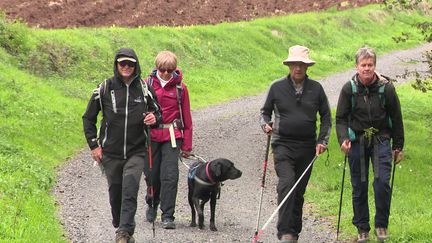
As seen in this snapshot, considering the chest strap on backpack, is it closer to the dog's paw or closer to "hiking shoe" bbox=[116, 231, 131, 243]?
the dog's paw

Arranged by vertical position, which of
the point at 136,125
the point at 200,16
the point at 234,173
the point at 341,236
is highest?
the point at 200,16

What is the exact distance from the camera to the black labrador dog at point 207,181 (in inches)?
376

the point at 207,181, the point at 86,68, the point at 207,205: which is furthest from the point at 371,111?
the point at 86,68

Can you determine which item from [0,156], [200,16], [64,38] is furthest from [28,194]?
[200,16]

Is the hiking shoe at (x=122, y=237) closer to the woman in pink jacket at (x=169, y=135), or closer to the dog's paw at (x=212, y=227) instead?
the woman in pink jacket at (x=169, y=135)

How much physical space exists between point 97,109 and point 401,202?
4.96 metres

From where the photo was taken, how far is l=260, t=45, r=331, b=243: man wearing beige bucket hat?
27.5 ft

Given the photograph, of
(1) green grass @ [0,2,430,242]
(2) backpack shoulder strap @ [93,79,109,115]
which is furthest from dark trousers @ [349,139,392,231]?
(2) backpack shoulder strap @ [93,79,109,115]

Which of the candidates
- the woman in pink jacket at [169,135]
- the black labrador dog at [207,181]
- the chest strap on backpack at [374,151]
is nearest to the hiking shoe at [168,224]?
the woman in pink jacket at [169,135]

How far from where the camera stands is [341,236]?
9.60 m

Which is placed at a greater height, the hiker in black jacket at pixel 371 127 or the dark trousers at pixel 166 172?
the hiker in black jacket at pixel 371 127

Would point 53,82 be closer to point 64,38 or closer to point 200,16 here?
point 64,38

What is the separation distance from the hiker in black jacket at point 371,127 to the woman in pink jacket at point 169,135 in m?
2.21

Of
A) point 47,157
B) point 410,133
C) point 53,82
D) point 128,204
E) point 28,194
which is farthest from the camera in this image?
point 53,82
